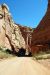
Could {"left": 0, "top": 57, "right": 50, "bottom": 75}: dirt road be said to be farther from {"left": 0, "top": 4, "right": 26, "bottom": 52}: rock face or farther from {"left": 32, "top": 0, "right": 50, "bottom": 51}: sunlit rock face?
{"left": 0, "top": 4, "right": 26, "bottom": 52}: rock face

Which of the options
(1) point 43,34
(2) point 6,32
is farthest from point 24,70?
(2) point 6,32

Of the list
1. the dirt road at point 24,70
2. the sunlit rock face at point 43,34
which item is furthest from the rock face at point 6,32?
the dirt road at point 24,70

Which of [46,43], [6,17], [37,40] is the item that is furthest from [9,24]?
[46,43]

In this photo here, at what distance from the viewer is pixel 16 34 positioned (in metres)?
82.6

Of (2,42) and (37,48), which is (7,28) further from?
(37,48)

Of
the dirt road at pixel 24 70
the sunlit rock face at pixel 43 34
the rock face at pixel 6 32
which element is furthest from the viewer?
the rock face at pixel 6 32

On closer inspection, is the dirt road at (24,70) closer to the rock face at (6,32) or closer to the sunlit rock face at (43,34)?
the sunlit rock face at (43,34)

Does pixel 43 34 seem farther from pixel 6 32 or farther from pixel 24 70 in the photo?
pixel 24 70

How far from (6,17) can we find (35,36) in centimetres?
1226

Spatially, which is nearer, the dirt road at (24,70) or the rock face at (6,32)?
the dirt road at (24,70)

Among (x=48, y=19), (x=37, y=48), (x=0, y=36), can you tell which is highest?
(x=48, y=19)

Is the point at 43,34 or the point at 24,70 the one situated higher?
the point at 43,34

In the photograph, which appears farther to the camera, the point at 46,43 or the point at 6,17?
the point at 6,17

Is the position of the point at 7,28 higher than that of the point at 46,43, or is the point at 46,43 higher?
the point at 7,28
